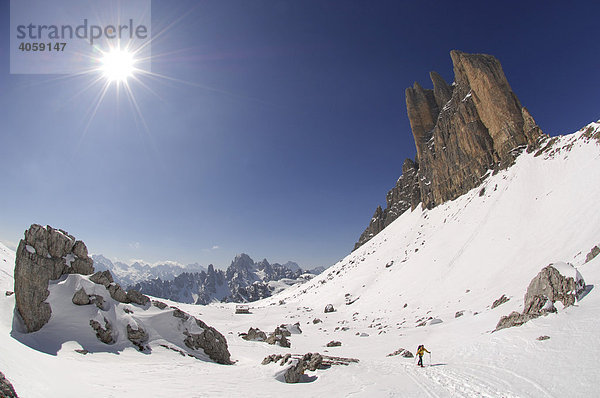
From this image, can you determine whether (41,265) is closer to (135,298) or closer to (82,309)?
(82,309)

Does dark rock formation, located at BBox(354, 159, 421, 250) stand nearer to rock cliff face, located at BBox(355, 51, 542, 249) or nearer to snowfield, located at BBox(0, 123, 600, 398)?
rock cliff face, located at BBox(355, 51, 542, 249)

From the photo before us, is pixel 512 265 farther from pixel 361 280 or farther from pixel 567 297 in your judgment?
pixel 361 280

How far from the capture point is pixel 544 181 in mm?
47938

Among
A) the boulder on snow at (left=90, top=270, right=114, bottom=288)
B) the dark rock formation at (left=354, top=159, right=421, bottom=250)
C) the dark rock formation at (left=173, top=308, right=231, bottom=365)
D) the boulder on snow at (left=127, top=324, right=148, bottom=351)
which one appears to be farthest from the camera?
the dark rock formation at (left=354, top=159, right=421, bottom=250)

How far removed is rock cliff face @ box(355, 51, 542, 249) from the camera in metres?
64.9

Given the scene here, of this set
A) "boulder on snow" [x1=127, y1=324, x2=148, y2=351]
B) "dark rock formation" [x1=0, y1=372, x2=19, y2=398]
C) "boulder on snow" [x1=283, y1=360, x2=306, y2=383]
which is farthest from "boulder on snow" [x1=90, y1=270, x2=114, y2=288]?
"dark rock formation" [x1=0, y1=372, x2=19, y2=398]

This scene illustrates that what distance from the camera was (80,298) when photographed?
64.6 feet

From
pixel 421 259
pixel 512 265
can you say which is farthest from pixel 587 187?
pixel 421 259

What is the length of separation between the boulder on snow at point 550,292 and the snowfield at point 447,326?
0.83 m

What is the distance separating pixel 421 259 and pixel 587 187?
28.9m

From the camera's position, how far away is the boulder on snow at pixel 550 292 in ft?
57.3

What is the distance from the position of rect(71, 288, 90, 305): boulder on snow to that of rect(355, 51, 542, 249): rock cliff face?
3154 inches

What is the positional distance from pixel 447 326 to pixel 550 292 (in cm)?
1082

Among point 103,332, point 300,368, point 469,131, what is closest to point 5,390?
point 300,368
